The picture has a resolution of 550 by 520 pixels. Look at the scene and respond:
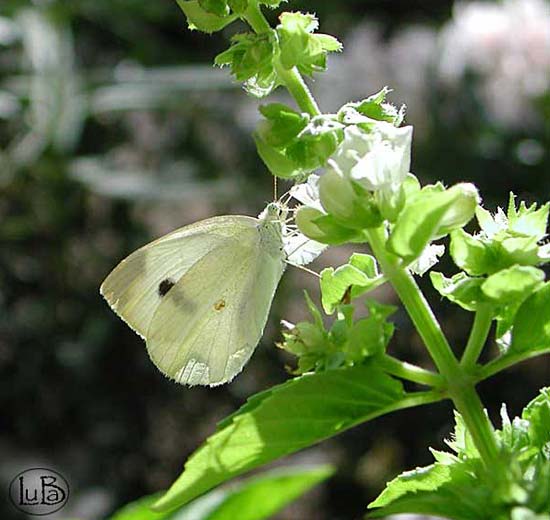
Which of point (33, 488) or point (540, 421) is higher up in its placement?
point (33, 488)

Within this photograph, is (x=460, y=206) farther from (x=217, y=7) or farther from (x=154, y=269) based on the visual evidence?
(x=154, y=269)

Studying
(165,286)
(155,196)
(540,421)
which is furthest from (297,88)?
(155,196)

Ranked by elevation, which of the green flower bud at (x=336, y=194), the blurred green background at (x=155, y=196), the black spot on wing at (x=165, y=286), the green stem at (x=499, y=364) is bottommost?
the green stem at (x=499, y=364)

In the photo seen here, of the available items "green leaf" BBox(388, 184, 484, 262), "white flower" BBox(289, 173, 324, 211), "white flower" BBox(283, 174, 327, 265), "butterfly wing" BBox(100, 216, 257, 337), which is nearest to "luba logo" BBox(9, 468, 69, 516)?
"butterfly wing" BBox(100, 216, 257, 337)

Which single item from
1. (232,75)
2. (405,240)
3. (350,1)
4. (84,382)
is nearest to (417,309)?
(405,240)

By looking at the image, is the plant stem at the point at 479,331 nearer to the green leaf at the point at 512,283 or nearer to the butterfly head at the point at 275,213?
the green leaf at the point at 512,283

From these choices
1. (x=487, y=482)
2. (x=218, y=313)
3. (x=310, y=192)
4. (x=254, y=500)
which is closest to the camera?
(x=487, y=482)

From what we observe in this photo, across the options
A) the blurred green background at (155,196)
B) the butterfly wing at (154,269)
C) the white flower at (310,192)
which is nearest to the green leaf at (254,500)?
the butterfly wing at (154,269)
